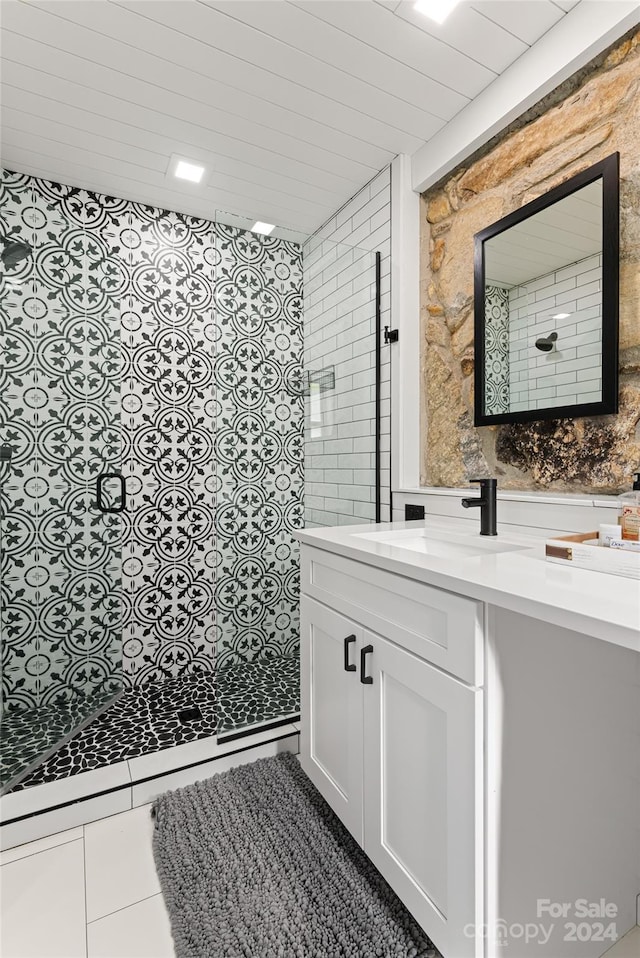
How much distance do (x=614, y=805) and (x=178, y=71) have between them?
8.09ft

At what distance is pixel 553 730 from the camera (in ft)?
3.25

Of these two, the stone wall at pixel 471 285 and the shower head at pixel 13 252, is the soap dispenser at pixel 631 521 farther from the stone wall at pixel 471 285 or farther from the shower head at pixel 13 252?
the shower head at pixel 13 252

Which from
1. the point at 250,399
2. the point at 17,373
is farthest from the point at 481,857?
the point at 17,373

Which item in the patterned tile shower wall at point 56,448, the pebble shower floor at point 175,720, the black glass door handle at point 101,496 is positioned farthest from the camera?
the black glass door handle at point 101,496

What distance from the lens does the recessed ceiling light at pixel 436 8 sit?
1.39 metres

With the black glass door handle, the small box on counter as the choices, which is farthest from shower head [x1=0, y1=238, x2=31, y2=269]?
the small box on counter

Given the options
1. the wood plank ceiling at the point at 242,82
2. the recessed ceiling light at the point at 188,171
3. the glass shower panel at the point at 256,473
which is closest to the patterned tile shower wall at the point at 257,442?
the glass shower panel at the point at 256,473

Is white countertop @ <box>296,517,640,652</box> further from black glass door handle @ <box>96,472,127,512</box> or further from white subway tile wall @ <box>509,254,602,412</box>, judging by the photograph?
black glass door handle @ <box>96,472,127,512</box>

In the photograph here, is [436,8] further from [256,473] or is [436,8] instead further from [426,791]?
[426,791]

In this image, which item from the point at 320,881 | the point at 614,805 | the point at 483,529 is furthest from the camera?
the point at 483,529

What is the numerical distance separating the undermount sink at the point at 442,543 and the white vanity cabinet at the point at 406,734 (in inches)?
10.3

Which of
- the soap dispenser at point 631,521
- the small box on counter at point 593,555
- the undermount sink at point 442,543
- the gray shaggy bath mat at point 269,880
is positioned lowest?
the gray shaggy bath mat at point 269,880

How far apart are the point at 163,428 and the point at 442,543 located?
1.62 meters

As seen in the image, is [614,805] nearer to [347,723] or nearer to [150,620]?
[347,723]
